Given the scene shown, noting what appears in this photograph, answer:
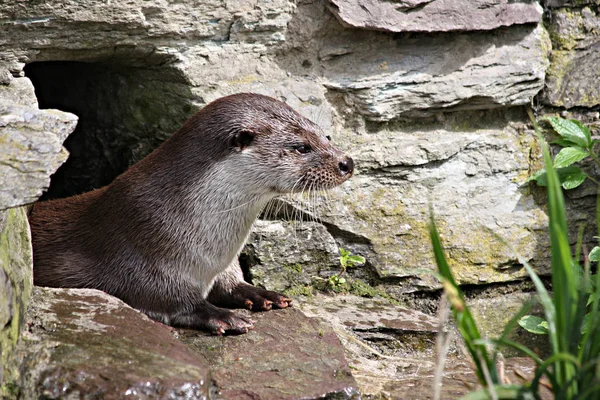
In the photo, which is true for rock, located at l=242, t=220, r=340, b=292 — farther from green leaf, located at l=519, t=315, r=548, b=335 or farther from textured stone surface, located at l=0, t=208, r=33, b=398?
textured stone surface, located at l=0, t=208, r=33, b=398

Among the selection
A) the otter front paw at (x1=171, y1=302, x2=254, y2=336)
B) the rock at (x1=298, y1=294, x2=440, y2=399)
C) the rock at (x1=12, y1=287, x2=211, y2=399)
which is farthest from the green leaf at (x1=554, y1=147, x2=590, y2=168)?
the rock at (x1=12, y1=287, x2=211, y2=399)

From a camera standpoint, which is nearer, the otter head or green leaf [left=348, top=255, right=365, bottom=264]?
the otter head

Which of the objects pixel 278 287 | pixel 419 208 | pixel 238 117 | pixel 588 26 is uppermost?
pixel 588 26

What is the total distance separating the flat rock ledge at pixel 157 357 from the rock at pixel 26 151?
0.50m

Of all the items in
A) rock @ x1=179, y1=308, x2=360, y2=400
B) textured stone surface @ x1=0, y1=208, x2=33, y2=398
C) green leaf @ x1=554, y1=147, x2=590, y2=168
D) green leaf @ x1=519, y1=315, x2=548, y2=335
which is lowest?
rock @ x1=179, y1=308, x2=360, y2=400

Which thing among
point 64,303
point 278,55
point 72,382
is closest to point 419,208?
point 278,55

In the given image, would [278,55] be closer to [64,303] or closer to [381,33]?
[381,33]

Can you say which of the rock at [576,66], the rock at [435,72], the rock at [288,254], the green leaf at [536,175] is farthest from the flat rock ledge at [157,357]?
the rock at [576,66]

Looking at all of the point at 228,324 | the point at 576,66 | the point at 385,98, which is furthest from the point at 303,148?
the point at 576,66

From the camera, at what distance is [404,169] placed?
4.00 meters

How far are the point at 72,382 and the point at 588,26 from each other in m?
2.98

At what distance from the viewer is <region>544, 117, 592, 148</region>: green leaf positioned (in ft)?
13.1

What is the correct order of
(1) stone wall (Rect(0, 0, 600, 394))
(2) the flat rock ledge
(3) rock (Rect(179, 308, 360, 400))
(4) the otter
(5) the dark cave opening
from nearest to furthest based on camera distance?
(2) the flat rock ledge → (3) rock (Rect(179, 308, 360, 400)) → (4) the otter → (1) stone wall (Rect(0, 0, 600, 394)) → (5) the dark cave opening

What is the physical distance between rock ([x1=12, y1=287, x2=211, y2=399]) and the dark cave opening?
1171 millimetres
